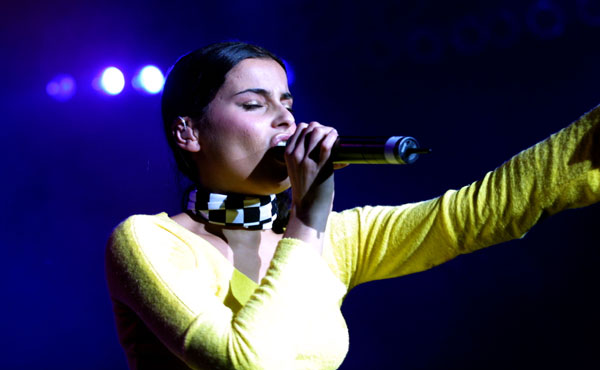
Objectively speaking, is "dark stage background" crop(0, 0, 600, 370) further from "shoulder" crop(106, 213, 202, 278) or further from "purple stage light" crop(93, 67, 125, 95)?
"shoulder" crop(106, 213, 202, 278)

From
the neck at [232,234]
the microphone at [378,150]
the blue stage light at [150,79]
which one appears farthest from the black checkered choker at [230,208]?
the blue stage light at [150,79]

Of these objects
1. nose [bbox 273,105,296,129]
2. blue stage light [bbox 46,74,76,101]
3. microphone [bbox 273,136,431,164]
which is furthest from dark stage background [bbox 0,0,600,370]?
microphone [bbox 273,136,431,164]

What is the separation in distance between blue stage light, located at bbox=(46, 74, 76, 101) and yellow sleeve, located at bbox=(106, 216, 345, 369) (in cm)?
210

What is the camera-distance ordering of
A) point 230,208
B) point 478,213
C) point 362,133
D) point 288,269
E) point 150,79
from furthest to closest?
point 150,79
point 362,133
point 230,208
point 478,213
point 288,269

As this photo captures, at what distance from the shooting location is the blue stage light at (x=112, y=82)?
292 cm

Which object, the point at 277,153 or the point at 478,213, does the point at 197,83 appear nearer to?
the point at 277,153

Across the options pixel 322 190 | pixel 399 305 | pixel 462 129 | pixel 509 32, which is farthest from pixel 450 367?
pixel 322 190

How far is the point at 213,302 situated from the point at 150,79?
2.13m

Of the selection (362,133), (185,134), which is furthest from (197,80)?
(362,133)

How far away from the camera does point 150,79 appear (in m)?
2.90

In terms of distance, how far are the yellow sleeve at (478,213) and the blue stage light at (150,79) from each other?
6.03 ft

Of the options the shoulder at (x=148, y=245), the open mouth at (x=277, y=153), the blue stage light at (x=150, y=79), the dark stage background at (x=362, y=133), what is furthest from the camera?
the blue stage light at (x=150, y=79)

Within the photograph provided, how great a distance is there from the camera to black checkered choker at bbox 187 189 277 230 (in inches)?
47.6

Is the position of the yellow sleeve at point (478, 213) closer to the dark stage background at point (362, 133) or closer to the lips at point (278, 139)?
the lips at point (278, 139)
